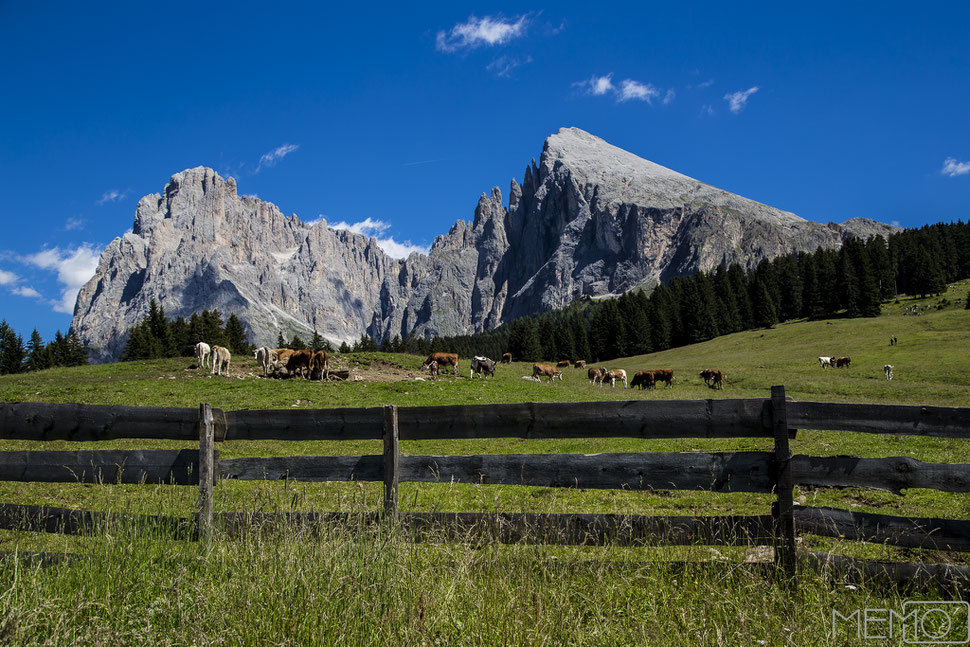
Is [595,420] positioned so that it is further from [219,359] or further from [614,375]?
[614,375]

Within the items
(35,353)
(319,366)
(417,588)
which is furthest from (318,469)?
(35,353)

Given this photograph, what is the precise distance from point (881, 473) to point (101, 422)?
31.1 ft

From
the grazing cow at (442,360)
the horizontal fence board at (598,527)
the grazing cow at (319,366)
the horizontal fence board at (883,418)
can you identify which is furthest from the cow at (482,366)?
the horizontal fence board at (883,418)

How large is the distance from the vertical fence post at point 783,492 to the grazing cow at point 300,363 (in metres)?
29.7

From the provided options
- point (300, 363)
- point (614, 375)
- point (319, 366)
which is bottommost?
point (614, 375)

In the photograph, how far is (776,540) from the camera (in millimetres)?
5879

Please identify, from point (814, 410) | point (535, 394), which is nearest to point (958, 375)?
point (535, 394)

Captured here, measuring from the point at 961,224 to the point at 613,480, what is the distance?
183469mm

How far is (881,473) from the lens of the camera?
586cm

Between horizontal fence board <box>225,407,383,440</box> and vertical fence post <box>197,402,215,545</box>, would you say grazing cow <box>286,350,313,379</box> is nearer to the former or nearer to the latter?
horizontal fence board <box>225,407,383,440</box>

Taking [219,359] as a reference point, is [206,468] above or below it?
below

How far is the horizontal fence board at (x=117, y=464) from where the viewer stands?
702 cm

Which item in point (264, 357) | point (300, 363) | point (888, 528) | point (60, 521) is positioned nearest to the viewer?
point (888, 528)

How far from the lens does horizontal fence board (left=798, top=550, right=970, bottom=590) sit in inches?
212
